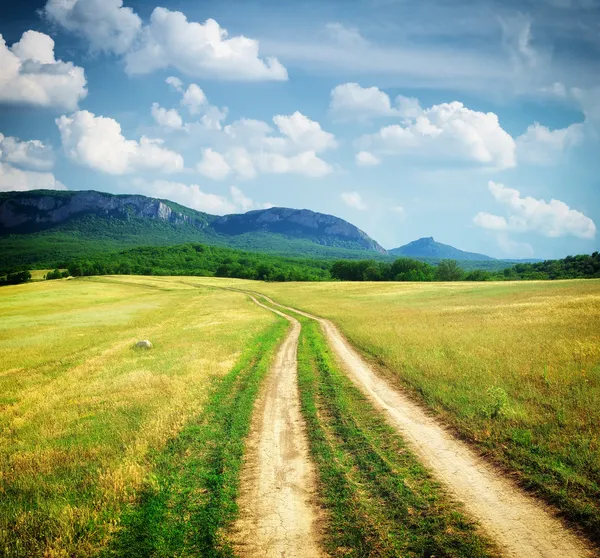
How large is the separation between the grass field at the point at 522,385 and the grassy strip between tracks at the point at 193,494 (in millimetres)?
6962

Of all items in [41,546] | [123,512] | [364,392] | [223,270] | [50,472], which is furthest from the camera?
[223,270]

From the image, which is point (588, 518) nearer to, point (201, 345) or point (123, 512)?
point (123, 512)

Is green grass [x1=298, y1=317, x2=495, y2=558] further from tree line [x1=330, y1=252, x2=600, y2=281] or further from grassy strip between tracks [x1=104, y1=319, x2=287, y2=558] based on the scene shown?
tree line [x1=330, y1=252, x2=600, y2=281]

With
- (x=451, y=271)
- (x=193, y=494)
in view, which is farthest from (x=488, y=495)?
(x=451, y=271)

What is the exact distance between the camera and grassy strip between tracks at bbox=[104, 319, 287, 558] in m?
6.69

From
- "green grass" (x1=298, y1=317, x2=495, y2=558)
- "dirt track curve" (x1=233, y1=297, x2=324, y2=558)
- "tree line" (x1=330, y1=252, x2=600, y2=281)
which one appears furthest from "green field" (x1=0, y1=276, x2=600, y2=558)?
"tree line" (x1=330, y1=252, x2=600, y2=281)

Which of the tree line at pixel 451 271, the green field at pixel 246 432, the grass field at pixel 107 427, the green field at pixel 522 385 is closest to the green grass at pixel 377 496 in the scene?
the green field at pixel 246 432

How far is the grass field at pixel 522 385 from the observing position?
8086 mm

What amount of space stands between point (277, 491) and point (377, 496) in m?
2.34

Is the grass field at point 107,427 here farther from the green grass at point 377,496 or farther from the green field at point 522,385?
the green field at point 522,385

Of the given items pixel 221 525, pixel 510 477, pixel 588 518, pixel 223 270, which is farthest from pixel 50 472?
pixel 223 270

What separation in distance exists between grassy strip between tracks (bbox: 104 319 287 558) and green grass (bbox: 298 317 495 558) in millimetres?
2262

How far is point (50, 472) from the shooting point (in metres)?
9.51

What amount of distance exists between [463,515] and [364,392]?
799 cm
